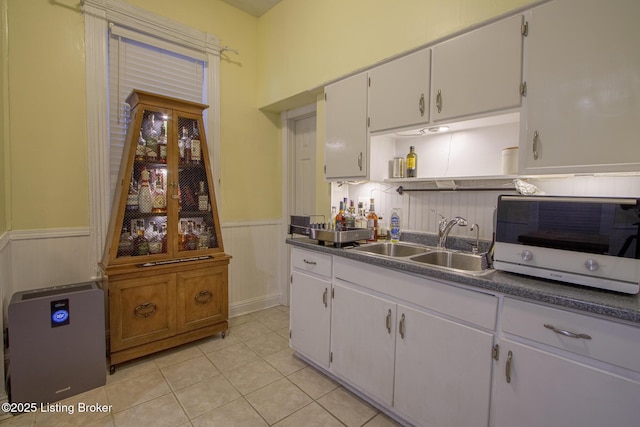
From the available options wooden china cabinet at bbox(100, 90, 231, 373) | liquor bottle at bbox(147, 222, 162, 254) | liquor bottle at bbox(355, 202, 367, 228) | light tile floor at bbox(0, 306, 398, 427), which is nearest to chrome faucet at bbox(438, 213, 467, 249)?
liquor bottle at bbox(355, 202, 367, 228)

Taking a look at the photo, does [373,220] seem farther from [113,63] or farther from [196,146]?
[113,63]

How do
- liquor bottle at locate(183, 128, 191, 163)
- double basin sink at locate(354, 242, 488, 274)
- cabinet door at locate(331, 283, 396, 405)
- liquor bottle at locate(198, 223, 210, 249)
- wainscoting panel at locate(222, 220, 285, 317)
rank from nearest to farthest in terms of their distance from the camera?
cabinet door at locate(331, 283, 396, 405), double basin sink at locate(354, 242, 488, 274), liquor bottle at locate(183, 128, 191, 163), liquor bottle at locate(198, 223, 210, 249), wainscoting panel at locate(222, 220, 285, 317)

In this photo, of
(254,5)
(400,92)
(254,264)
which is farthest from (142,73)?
(400,92)

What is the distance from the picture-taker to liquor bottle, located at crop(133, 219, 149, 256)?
238 cm

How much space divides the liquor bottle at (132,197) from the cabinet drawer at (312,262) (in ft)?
4.24

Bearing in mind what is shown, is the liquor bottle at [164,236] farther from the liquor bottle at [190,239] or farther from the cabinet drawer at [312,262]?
the cabinet drawer at [312,262]

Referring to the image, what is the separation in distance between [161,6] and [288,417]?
135 inches

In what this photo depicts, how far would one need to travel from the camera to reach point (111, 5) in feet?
7.97

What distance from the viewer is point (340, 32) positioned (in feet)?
8.09

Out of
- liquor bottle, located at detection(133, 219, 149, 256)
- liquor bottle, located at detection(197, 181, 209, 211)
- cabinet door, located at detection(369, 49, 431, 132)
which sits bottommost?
liquor bottle, located at detection(133, 219, 149, 256)

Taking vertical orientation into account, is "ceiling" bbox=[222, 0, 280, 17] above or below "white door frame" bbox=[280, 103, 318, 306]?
above

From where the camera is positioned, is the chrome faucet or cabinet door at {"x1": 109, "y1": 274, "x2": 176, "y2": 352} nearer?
the chrome faucet

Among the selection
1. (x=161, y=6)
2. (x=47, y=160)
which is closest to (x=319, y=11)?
(x=161, y=6)

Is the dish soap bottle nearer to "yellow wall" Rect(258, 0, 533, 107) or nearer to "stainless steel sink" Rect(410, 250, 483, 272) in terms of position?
"stainless steel sink" Rect(410, 250, 483, 272)
